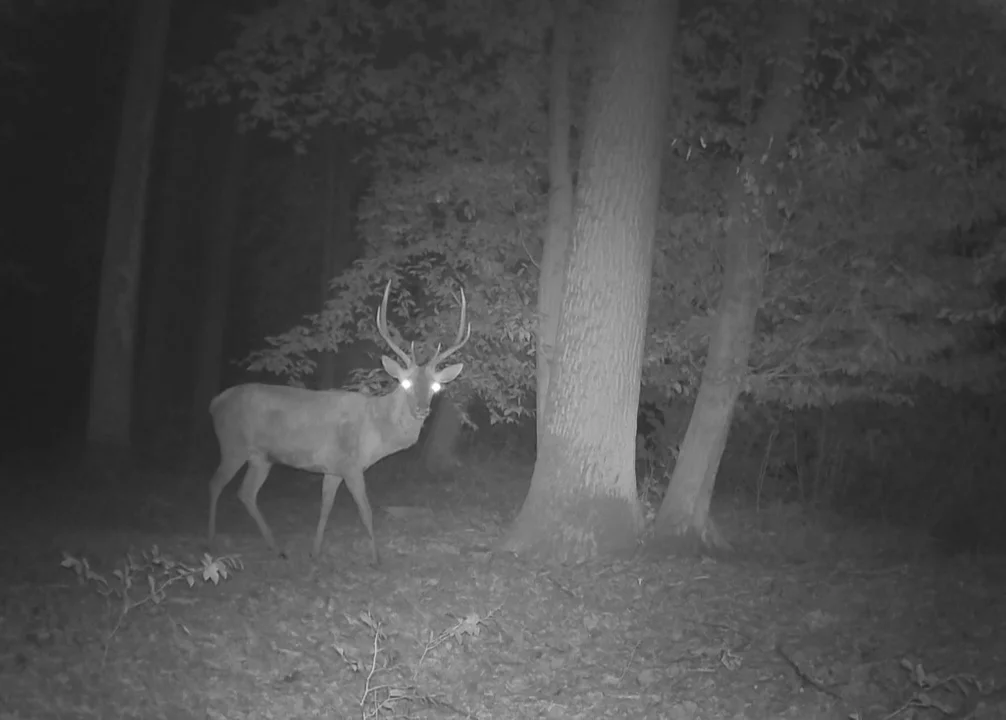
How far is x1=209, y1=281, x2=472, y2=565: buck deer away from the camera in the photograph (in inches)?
404

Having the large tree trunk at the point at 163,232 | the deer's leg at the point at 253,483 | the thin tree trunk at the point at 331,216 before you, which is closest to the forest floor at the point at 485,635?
the deer's leg at the point at 253,483

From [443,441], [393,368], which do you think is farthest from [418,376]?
[443,441]

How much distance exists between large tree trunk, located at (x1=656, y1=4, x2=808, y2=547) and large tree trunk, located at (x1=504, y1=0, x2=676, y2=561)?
118cm

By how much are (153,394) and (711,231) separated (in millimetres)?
17138

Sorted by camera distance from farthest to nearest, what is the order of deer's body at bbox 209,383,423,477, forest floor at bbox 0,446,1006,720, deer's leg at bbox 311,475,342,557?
1. deer's body at bbox 209,383,423,477
2. deer's leg at bbox 311,475,342,557
3. forest floor at bbox 0,446,1006,720

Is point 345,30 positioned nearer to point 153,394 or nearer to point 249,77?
point 249,77

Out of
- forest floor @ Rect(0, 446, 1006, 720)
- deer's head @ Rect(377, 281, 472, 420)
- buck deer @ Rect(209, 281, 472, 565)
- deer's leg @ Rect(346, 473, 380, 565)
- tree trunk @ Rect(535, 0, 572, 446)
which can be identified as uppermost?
tree trunk @ Rect(535, 0, 572, 446)

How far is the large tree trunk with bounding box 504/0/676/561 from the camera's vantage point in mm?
9180

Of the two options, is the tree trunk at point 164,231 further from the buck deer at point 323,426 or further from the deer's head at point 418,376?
the deer's head at point 418,376

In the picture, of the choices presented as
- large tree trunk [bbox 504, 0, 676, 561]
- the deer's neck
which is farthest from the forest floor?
the deer's neck

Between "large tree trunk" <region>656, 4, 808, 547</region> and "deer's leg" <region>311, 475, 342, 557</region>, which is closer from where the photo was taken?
"deer's leg" <region>311, 475, 342, 557</region>

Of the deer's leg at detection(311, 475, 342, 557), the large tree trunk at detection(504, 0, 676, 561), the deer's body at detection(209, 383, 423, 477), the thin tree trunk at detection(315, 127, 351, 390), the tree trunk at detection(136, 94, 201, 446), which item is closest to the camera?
the large tree trunk at detection(504, 0, 676, 561)

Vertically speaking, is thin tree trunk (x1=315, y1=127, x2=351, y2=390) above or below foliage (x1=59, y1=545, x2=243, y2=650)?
above

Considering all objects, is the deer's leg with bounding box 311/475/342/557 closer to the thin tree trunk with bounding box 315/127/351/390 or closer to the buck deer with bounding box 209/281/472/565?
the buck deer with bounding box 209/281/472/565
